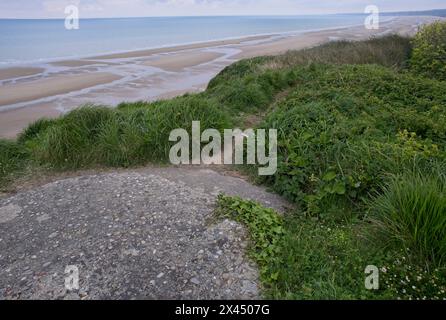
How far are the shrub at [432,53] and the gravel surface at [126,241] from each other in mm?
9077

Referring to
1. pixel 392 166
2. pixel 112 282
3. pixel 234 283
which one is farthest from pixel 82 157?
pixel 392 166

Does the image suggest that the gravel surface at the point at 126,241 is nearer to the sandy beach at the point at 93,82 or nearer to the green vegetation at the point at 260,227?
the green vegetation at the point at 260,227

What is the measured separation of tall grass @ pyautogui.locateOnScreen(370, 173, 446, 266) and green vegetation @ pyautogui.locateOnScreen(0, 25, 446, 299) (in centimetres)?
1

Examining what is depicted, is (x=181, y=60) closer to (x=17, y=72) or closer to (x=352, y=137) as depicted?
(x=17, y=72)

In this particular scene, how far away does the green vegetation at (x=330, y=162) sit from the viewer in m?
3.08

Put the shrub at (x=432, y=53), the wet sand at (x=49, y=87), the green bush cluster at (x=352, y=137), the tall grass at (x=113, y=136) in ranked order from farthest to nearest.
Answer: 1. the wet sand at (x=49, y=87)
2. the shrub at (x=432, y=53)
3. the tall grass at (x=113, y=136)
4. the green bush cluster at (x=352, y=137)

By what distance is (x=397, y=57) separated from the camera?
13.7 meters

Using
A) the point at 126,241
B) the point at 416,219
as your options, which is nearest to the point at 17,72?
the point at 126,241

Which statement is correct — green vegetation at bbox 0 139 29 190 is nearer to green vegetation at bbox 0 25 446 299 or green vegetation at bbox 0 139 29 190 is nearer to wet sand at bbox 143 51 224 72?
green vegetation at bbox 0 25 446 299

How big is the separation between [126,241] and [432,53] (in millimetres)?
11668

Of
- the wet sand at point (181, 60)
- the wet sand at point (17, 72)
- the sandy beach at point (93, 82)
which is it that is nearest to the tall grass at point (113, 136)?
the sandy beach at point (93, 82)

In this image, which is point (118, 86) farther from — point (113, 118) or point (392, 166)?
point (392, 166)

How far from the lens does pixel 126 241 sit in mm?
3607

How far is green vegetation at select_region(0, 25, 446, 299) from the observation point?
3076mm
